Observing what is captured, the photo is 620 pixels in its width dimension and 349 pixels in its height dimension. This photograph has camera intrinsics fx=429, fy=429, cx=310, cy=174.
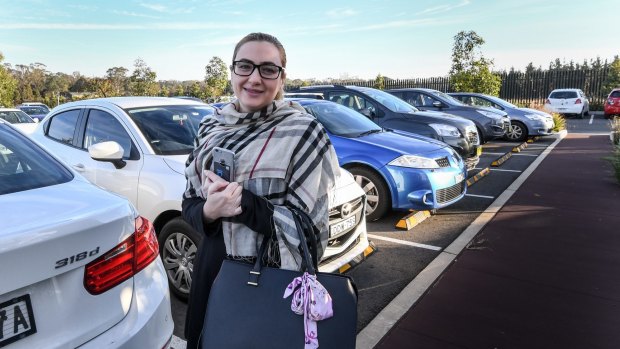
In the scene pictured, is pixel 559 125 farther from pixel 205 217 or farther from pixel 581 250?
pixel 205 217

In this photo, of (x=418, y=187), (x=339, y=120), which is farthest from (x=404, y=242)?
(x=339, y=120)

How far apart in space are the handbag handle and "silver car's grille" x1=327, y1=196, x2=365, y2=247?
2.00 m

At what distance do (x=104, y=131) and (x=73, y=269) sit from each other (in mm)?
2875

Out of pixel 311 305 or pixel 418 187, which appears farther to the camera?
pixel 418 187

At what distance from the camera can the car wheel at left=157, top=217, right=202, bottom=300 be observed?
11.1 ft

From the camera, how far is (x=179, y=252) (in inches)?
137

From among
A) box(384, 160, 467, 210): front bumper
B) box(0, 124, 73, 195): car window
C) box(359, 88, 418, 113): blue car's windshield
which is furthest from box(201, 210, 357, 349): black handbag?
box(359, 88, 418, 113): blue car's windshield

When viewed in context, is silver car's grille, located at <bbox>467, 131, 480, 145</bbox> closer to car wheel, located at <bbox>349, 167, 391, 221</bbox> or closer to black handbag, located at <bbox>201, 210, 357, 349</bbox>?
car wheel, located at <bbox>349, 167, 391, 221</bbox>

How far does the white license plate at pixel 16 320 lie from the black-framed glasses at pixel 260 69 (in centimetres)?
111

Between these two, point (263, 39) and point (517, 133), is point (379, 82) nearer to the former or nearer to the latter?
point (517, 133)

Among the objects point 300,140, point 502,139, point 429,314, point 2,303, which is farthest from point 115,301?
point 502,139

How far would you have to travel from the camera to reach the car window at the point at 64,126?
176 inches

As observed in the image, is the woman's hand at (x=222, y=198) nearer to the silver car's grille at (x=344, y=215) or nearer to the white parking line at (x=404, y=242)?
the silver car's grille at (x=344, y=215)

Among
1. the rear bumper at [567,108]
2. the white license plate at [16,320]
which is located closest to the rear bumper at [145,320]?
the white license plate at [16,320]
